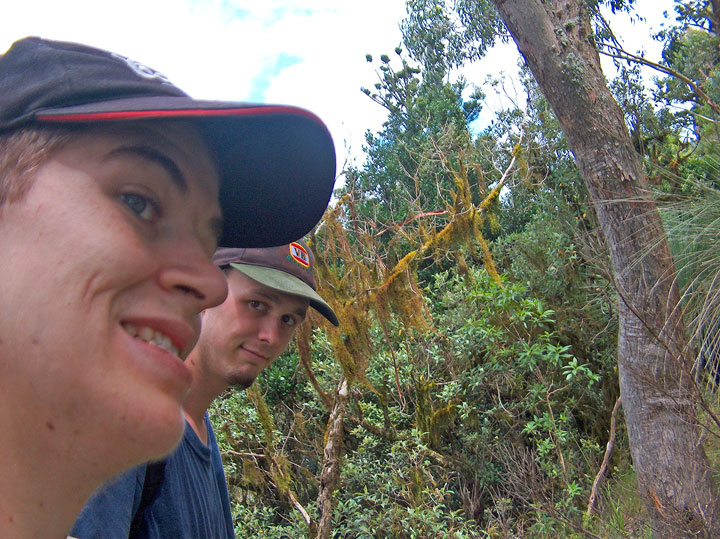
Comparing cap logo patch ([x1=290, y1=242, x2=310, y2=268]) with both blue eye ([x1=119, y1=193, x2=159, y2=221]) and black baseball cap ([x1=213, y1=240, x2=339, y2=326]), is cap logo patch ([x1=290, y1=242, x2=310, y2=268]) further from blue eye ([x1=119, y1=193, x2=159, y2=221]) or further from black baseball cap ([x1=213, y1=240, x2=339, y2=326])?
blue eye ([x1=119, y1=193, x2=159, y2=221])

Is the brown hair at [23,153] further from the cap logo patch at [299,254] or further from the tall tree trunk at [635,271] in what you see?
the tall tree trunk at [635,271]

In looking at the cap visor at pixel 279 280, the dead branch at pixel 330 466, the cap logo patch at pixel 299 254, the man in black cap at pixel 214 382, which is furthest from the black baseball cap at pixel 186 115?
the dead branch at pixel 330 466

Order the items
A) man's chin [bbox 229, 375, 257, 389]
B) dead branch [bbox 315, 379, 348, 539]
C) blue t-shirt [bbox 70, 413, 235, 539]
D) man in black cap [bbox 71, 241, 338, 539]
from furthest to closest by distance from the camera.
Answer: dead branch [bbox 315, 379, 348, 539], man's chin [bbox 229, 375, 257, 389], man in black cap [bbox 71, 241, 338, 539], blue t-shirt [bbox 70, 413, 235, 539]

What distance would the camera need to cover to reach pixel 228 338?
2334mm

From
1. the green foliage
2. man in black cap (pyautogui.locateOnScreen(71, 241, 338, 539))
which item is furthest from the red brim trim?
the green foliage

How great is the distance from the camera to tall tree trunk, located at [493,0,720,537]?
3.43 metres

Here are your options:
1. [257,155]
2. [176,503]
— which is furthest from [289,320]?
[257,155]

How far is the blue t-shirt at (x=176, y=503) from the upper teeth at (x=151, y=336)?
397 mm

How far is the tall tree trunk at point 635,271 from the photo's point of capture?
3.43 m

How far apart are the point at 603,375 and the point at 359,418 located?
3.01 m

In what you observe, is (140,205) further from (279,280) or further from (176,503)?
(279,280)

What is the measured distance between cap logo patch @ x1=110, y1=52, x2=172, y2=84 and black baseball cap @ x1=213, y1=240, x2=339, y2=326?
149 cm

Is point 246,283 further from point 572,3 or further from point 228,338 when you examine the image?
point 572,3

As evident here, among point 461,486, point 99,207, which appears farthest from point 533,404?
point 99,207
